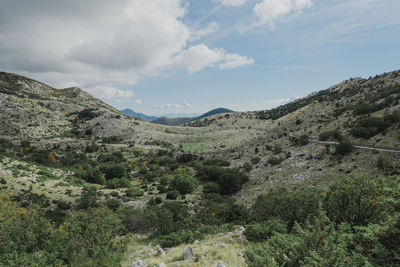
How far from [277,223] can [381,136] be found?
37.8 metres

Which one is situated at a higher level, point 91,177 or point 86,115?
point 86,115

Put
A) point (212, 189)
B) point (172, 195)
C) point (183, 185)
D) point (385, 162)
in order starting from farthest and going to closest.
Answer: point (212, 189) → point (183, 185) → point (172, 195) → point (385, 162)

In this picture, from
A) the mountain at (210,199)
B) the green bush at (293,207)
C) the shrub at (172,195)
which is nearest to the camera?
the mountain at (210,199)

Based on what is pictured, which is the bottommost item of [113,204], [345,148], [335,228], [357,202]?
[113,204]

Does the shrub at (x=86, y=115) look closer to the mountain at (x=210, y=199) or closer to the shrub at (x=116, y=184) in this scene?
the mountain at (x=210, y=199)

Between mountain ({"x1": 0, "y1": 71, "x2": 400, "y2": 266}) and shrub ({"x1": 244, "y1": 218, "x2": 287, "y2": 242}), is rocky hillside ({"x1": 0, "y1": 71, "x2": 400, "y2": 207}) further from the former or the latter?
shrub ({"x1": 244, "y1": 218, "x2": 287, "y2": 242})

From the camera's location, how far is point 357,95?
255 feet

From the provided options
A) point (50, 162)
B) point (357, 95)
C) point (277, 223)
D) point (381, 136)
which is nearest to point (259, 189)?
point (277, 223)

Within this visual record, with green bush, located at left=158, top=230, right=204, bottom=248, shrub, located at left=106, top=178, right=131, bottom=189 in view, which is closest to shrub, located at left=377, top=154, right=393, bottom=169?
green bush, located at left=158, top=230, right=204, bottom=248

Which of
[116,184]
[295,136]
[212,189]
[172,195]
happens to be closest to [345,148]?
[295,136]

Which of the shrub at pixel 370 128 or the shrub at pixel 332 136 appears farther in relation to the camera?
the shrub at pixel 332 136

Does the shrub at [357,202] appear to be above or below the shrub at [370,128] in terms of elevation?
below

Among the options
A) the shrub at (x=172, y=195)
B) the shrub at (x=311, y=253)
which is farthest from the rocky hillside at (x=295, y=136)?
the shrub at (x=311, y=253)

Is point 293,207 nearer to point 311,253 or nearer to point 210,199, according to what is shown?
point 311,253
